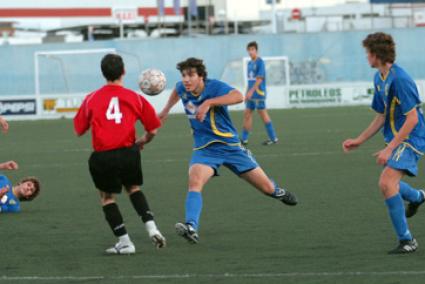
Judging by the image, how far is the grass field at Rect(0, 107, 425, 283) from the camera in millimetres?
8508

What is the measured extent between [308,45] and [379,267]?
32.9 meters

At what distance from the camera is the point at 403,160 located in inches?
355

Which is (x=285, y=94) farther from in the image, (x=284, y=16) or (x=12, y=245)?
(x=12, y=245)

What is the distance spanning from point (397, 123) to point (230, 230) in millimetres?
2444

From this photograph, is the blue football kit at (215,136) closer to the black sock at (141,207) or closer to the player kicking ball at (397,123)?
the black sock at (141,207)

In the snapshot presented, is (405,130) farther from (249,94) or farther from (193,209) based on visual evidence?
(249,94)

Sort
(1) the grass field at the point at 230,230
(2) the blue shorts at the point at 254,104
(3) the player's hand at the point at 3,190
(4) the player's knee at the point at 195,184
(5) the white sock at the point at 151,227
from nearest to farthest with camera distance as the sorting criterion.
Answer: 1. (1) the grass field at the point at 230,230
2. (5) the white sock at the point at 151,227
3. (4) the player's knee at the point at 195,184
4. (3) the player's hand at the point at 3,190
5. (2) the blue shorts at the point at 254,104

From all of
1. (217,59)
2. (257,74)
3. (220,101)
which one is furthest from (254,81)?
A: (217,59)

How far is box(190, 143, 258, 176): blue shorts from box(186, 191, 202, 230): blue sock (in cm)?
38

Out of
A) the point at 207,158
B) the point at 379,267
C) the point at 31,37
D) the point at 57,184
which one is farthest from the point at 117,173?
the point at 31,37

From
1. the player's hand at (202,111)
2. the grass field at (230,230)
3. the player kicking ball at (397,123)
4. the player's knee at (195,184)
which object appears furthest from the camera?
the player's knee at (195,184)

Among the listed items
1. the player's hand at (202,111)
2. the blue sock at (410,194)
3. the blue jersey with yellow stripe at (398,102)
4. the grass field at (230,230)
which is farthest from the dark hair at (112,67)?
the blue sock at (410,194)

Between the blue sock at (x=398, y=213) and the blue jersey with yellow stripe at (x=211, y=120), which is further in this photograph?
the blue jersey with yellow stripe at (x=211, y=120)

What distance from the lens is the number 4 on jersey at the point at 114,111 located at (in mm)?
9367
